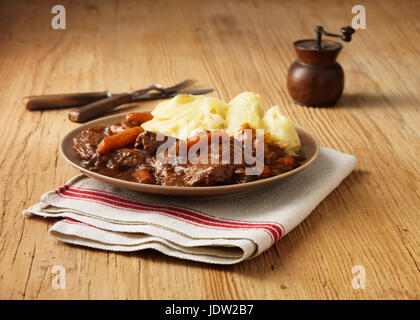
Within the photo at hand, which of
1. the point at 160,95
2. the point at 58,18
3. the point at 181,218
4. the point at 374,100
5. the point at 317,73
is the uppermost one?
the point at 181,218

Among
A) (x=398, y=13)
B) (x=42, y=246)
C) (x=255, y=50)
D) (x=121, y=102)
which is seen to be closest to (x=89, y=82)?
(x=121, y=102)

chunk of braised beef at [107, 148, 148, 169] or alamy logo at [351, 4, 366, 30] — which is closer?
chunk of braised beef at [107, 148, 148, 169]

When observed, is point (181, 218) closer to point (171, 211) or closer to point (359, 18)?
point (171, 211)

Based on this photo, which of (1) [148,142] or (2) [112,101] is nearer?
(1) [148,142]

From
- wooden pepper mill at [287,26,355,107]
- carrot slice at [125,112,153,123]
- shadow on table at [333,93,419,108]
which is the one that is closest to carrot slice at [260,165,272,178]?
carrot slice at [125,112,153,123]

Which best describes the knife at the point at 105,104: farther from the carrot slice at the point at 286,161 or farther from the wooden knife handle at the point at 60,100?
the carrot slice at the point at 286,161

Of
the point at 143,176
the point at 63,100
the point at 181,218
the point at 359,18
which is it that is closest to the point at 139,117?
the point at 143,176

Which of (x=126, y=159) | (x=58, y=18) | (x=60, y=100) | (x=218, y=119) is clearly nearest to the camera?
(x=126, y=159)

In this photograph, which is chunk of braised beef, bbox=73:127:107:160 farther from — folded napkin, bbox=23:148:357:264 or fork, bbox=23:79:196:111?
fork, bbox=23:79:196:111
